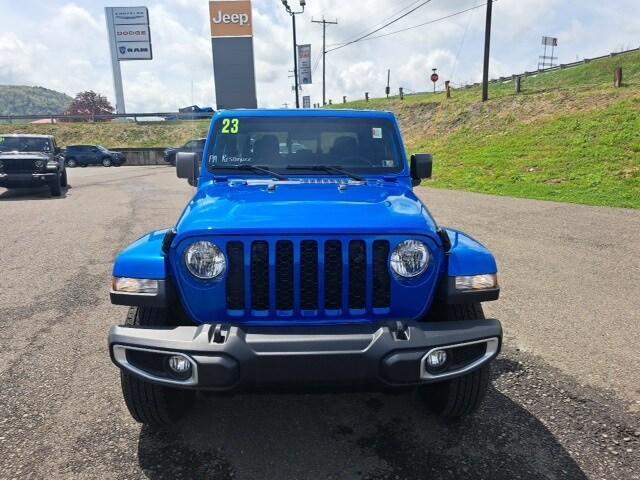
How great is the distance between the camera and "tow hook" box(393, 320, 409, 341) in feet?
7.34

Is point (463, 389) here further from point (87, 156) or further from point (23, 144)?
point (87, 156)

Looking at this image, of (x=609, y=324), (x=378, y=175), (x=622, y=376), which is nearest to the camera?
(x=622, y=376)

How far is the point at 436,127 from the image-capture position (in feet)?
87.8

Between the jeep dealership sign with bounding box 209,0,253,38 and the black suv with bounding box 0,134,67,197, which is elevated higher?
the jeep dealership sign with bounding box 209,0,253,38

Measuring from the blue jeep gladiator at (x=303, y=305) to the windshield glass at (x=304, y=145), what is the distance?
89 cm

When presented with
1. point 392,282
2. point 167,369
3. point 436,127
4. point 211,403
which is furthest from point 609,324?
point 436,127

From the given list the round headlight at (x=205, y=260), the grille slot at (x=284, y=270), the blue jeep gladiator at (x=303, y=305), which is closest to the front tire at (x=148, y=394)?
the blue jeep gladiator at (x=303, y=305)

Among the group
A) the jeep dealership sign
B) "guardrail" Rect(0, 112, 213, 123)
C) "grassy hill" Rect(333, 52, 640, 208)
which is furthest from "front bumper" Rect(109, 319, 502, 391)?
Answer: the jeep dealership sign

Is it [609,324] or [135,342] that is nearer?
[135,342]

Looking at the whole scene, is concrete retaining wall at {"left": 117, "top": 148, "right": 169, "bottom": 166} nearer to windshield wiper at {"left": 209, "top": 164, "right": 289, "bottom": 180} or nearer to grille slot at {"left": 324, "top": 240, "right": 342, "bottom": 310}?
windshield wiper at {"left": 209, "top": 164, "right": 289, "bottom": 180}

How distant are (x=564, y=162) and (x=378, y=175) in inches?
537

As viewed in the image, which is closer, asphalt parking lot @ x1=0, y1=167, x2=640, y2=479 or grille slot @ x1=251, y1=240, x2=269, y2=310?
grille slot @ x1=251, y1=240, x2=269, y2=310

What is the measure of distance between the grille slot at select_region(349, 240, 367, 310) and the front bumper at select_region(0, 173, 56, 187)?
1315 centimetres

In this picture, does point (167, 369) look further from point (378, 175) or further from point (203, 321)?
point (378, 175)
